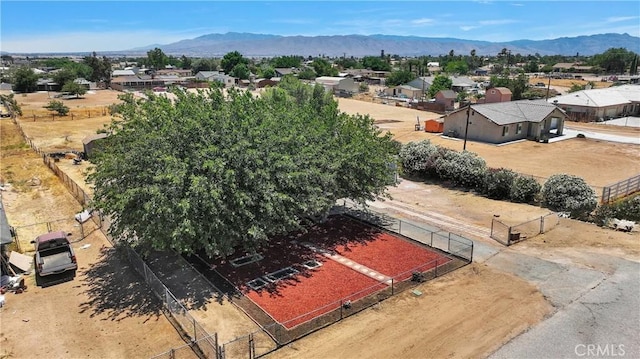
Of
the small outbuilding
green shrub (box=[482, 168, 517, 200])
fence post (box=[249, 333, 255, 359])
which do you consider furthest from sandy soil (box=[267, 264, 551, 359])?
the small outbuilding

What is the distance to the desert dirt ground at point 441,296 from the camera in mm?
14430

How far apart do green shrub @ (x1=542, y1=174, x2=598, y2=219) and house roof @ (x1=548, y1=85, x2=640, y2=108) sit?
45.1 meters

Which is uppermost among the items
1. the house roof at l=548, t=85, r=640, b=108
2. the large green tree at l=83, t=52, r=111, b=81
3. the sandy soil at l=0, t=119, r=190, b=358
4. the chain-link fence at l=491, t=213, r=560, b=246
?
the large green tree at l=83, t=52, r=111, b=81

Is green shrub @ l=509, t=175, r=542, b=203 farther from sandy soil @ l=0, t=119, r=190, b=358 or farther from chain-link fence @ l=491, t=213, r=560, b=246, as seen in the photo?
sandy soil @ l=0, t=119, r=190, b=358

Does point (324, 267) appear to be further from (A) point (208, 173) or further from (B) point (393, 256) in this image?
(A) point (208, 173)

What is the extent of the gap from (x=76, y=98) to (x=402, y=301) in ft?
334

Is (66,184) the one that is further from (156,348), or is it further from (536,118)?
(536,118)

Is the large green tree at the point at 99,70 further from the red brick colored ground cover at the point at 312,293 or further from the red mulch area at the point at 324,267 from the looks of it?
the red brick colored ground cover at the point at 312,293

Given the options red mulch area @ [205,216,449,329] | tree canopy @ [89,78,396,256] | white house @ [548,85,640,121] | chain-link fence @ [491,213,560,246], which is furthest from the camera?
white house @ [548,85,640,121]

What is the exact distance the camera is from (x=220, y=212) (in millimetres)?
16844

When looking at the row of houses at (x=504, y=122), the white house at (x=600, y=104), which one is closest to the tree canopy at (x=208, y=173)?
the row of houses at (x=504, y=122)

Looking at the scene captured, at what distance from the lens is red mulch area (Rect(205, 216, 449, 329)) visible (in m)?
17.1

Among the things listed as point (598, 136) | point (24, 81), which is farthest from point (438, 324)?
point (24, 81)

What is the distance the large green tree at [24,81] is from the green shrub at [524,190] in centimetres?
12049
